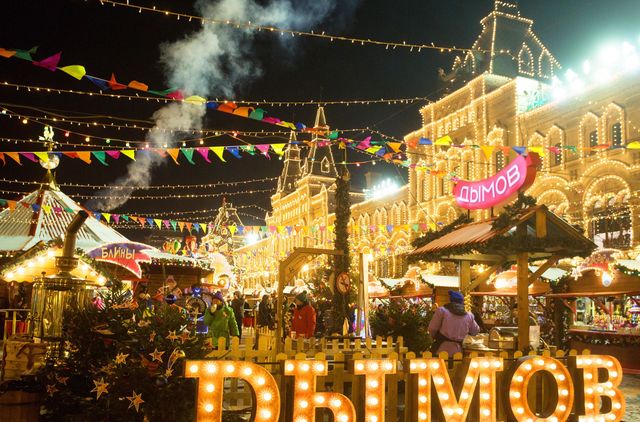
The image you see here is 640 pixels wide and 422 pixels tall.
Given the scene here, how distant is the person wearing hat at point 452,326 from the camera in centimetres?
767

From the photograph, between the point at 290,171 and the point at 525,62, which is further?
the point at 290,171

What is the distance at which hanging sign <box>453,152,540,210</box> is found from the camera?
31.5 feet

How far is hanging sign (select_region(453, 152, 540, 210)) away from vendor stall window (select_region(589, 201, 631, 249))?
49.1ft

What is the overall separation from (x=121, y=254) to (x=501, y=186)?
10.3 meters

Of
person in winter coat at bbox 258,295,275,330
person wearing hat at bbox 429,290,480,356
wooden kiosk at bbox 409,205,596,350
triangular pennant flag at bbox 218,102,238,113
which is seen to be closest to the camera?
person wearing hat at bbox 429,290,480,356

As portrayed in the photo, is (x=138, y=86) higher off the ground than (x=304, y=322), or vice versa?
(x=138, y=86)

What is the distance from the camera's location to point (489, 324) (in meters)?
19.6

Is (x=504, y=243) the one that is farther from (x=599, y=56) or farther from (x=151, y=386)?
(x=599, y=56)

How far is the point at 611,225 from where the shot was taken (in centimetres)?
2411

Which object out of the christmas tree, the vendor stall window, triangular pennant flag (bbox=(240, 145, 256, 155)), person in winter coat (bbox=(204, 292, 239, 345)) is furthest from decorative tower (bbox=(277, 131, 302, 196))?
the christmas tree

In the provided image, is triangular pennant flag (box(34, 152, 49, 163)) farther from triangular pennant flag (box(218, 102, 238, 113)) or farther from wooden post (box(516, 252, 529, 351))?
wooden post (box(516, 252, 529, 351))

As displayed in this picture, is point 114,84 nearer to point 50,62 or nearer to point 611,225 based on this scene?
point 50,62

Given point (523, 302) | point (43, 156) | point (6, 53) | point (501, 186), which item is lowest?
point (523, 302)

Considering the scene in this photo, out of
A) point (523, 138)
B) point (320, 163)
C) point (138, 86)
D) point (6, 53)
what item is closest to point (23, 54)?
point (6, 53)
